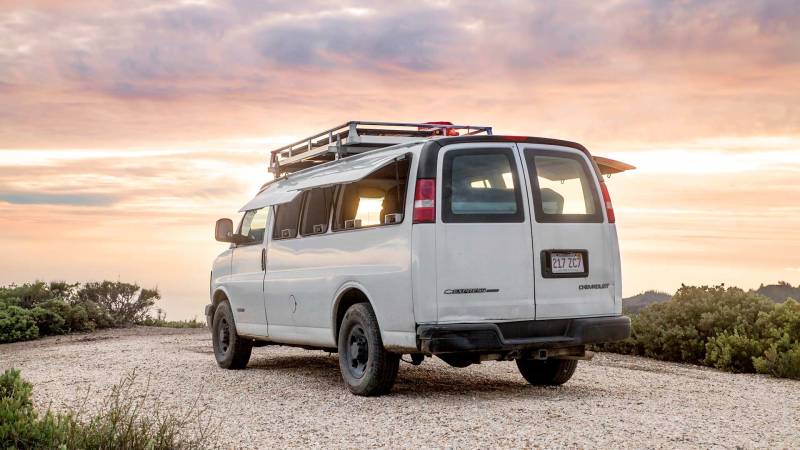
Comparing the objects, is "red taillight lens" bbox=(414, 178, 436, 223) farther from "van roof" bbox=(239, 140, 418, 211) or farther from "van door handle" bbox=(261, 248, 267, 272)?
"van door handle" bbox=(261, 248, 267, 272)

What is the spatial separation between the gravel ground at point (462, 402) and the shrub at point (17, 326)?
5.65 m

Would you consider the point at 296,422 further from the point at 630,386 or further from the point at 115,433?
the point at 630,386

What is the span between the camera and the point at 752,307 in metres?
13.1

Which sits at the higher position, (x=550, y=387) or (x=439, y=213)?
(x=439, y=213)

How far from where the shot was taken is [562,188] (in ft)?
28.3

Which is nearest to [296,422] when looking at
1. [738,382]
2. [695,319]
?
[738,382]

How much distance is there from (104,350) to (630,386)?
9.04 m

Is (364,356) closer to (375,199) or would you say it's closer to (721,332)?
(375,199)

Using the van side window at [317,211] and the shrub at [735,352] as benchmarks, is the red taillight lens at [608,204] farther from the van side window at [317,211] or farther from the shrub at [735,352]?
the shrub at [735,352]

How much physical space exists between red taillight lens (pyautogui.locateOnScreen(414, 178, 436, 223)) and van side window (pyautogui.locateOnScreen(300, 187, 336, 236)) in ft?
5.94

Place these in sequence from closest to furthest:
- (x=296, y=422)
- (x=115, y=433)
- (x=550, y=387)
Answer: (x=115, y=433) → (x=296, y=422) → (x=550, y=387)

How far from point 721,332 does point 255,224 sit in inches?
259

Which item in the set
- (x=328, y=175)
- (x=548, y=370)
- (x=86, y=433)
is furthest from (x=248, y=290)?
(x=86, y=433)

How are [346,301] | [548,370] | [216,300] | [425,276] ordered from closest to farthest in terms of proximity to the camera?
[425,276] → [346,301] → [548,370] → [216,300]
